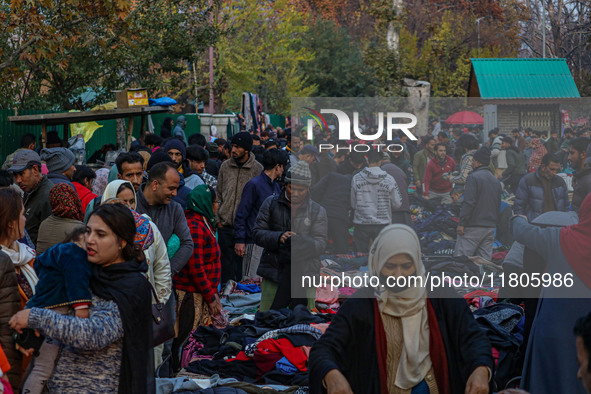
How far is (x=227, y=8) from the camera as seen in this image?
1538 inches

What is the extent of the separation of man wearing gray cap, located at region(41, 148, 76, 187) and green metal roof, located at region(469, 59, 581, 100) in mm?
12397

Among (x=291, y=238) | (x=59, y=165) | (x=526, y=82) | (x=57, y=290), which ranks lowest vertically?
(x=291, y=238)

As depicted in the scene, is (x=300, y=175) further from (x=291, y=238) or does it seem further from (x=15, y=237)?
(x=15, y=237)

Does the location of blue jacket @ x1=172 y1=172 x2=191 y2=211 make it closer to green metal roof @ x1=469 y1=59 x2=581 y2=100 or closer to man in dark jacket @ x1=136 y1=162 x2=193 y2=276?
man in dark jacket @ x1=136 y1=162 x2=193 y2=276

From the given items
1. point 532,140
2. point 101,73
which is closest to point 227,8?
point 101,73

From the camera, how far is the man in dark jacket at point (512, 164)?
8.21m

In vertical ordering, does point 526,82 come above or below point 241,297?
above

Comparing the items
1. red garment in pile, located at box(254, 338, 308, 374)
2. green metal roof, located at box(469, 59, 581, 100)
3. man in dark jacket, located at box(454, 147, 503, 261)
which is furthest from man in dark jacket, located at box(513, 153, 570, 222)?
green metal roof, located at box(469, 59, 581, 100)

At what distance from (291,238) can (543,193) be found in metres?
2.07

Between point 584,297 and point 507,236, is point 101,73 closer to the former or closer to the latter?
point 507,236

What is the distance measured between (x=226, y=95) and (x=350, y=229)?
34.2 metres

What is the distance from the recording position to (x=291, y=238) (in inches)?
259

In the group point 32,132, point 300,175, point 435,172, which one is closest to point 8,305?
point 300,175

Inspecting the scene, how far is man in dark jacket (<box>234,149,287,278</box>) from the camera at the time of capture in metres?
8.33
